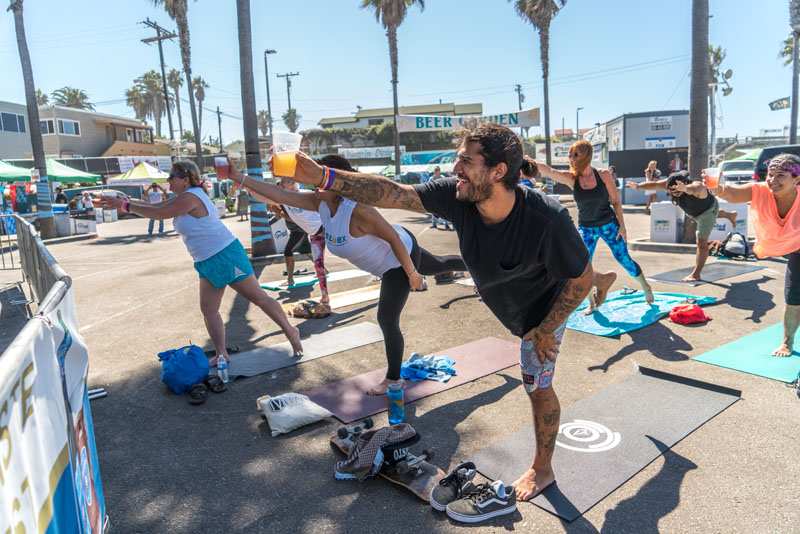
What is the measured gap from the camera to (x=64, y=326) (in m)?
2.33

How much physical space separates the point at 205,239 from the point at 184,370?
1137mm

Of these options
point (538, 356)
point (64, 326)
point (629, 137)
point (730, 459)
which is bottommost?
point (730, 459)

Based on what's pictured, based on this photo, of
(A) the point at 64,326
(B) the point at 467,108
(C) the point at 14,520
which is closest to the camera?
(C) the point at 14,520

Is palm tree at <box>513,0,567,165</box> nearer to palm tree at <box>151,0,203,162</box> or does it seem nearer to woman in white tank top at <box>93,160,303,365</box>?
palm tree at <box>151,0,203,162</box>

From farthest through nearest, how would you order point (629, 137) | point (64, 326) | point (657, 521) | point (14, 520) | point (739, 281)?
point (629, 137) < point (739, 281) < point (657, 521) < point (64, 326) < point (14, 520)

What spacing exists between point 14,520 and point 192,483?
6.48 feet

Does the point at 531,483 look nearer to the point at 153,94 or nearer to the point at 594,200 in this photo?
the point at 594,200

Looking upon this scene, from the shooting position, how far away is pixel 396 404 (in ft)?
12.8

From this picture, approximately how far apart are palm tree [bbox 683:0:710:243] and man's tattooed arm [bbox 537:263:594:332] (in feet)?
32.2

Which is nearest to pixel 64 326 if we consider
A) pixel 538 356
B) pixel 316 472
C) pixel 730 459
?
pixel 316 472

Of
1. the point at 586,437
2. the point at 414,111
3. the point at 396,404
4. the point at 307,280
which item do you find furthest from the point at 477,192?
the point at 414,111

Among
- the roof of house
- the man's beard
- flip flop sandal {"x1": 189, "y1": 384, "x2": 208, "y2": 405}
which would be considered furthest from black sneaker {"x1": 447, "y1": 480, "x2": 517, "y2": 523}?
the roof of house

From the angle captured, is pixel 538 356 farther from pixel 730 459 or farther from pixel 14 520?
pixel 14 520

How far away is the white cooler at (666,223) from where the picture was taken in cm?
1157
